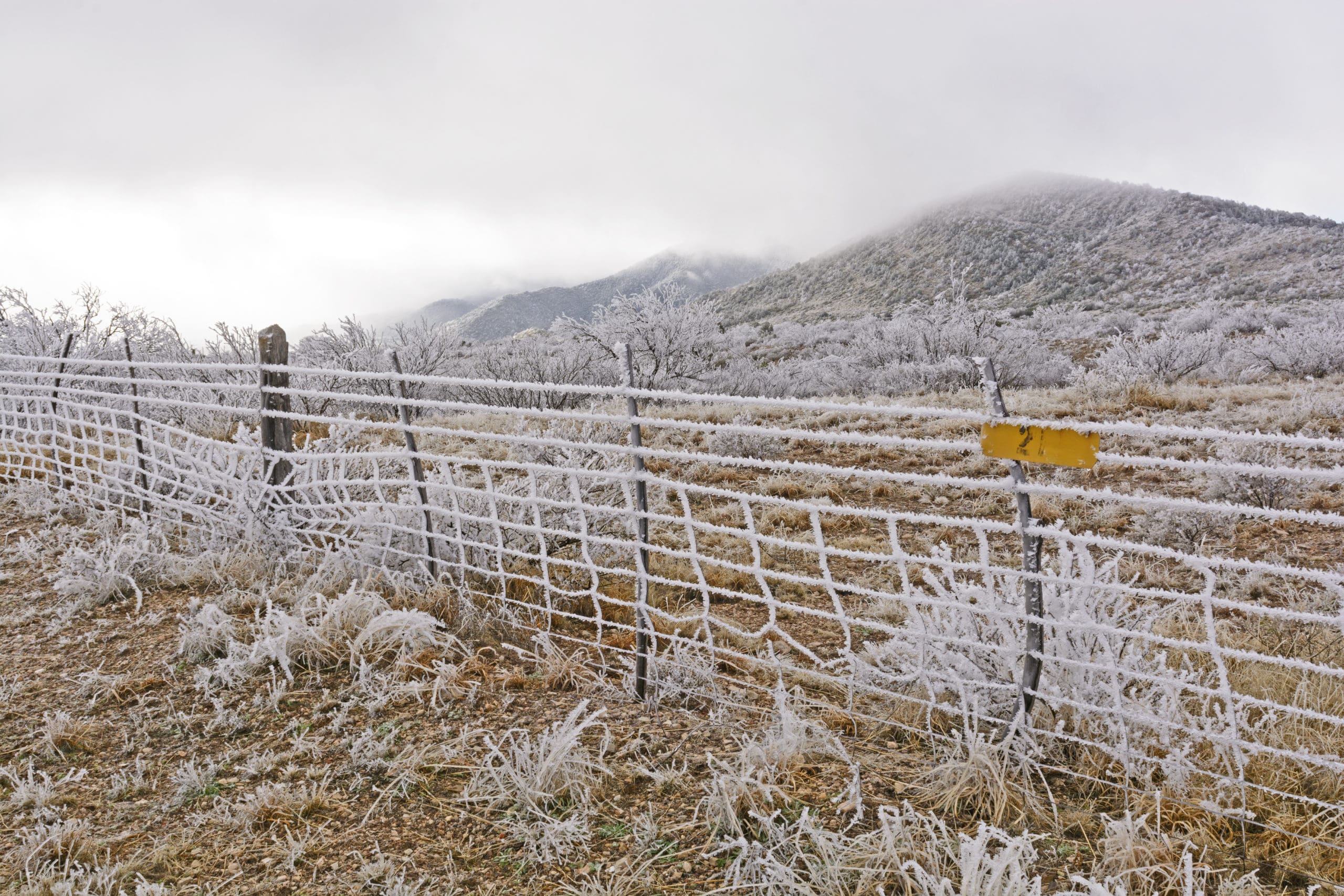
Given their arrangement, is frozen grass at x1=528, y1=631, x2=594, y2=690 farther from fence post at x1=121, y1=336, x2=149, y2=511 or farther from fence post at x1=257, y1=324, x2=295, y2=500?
fence post at x1=121, y1=336, x2=149, y2=511

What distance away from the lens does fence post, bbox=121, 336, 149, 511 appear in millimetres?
5828

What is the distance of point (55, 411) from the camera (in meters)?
7.19

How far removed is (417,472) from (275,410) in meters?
1.28

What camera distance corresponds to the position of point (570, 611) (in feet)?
14.7

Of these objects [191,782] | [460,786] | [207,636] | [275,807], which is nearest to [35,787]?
[191,782]

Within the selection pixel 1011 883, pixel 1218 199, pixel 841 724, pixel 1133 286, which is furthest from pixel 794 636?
pixel 1218 199

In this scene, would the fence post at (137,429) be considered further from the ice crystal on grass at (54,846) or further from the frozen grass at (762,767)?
the frozen grass at (762,767)

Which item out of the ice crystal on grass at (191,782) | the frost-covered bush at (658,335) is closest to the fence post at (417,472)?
the ice crystal on grass at (191,782)

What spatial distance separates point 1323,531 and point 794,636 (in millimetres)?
4429

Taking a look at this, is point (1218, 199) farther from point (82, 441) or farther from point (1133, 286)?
point (82, 441)

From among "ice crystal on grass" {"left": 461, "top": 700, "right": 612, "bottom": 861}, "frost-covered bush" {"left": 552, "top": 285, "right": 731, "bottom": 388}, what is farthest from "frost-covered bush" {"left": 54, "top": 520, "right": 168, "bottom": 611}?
"frost-covered bush" {"left": 552, "top": 285, "right": 731, "bottom": 388}

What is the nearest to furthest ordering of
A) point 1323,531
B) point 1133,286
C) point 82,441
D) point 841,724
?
1. point 841,724
2. point 1323,531
3. point 82,441
4. point 1133,286

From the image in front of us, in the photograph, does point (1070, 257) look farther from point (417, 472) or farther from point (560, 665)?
point (560, 665)

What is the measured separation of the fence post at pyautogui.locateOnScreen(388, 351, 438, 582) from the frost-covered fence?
4 cm
